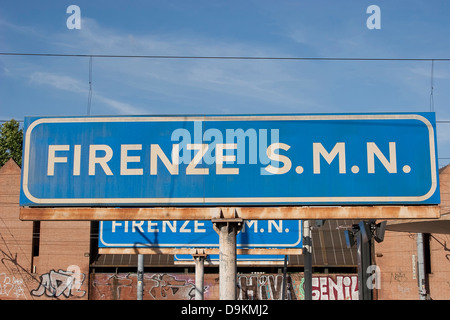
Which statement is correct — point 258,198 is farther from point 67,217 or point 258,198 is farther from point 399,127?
point 67,217

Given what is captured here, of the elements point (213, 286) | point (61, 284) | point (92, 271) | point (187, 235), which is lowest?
point (213, 286)

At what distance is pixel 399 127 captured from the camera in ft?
31.9

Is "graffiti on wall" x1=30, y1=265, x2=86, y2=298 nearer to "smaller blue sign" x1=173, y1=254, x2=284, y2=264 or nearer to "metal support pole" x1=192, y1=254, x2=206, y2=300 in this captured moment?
"smaller blue sign" x1=173, y1=254, x2=284, y2=264

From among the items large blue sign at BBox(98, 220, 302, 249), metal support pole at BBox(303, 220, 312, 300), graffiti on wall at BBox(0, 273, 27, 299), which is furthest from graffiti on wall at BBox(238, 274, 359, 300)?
large blue sign at BBox(98, 220, 302, 249)

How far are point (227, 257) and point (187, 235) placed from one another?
394 inches

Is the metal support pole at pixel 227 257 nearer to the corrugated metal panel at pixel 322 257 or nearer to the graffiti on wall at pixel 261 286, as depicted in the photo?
the corrugated metal panel at pixel 322 257

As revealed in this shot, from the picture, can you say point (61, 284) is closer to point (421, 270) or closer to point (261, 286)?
point (261, 286)

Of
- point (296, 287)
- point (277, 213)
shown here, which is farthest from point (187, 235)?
point (296, 287)

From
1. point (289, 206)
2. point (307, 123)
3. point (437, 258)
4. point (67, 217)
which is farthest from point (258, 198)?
point (437, 258)

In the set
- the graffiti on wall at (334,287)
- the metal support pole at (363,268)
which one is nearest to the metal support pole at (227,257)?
the metal support pole at (363,268)

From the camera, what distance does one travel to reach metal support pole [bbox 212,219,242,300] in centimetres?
934

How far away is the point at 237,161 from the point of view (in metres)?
9.77

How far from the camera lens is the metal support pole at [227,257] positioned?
9344 mm

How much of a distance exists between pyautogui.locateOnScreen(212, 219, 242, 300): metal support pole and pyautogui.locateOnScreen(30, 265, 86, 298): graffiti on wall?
3371 cm
